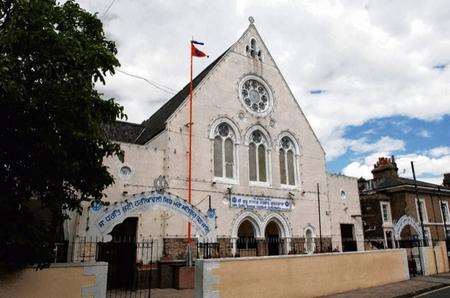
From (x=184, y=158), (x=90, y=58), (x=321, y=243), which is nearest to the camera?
(x=90, y=58)

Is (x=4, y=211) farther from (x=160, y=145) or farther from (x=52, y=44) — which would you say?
(x=160, y=145)

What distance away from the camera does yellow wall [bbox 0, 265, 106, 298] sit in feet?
30.3

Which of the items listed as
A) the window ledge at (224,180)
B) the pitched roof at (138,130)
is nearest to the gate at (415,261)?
the window ledge at (224,180)

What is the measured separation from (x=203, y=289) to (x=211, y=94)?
45.3ft

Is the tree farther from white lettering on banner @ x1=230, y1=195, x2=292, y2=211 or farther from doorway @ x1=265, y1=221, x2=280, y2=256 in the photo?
doorway @ x1=265, y1=221, x2=280, y2=256

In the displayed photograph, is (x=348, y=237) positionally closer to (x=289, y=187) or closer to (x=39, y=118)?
(x=289, y=187)

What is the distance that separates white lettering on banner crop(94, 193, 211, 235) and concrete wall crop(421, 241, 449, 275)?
57.1 ft

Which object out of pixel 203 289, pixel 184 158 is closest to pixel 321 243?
pixel 184 158

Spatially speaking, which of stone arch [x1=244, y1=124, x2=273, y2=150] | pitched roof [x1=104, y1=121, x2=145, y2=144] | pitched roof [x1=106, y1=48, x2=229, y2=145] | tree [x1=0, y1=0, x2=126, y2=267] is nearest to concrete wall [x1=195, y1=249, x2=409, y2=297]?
tree [x1=0, y1=0, x2=126, y2=267]

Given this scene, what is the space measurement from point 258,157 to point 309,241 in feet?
21.9

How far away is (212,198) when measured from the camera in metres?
21.1

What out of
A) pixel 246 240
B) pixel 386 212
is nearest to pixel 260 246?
pixel 246 240

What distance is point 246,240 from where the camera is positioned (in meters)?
22.5

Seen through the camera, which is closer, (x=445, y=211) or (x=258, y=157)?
(x=258, y=157)
